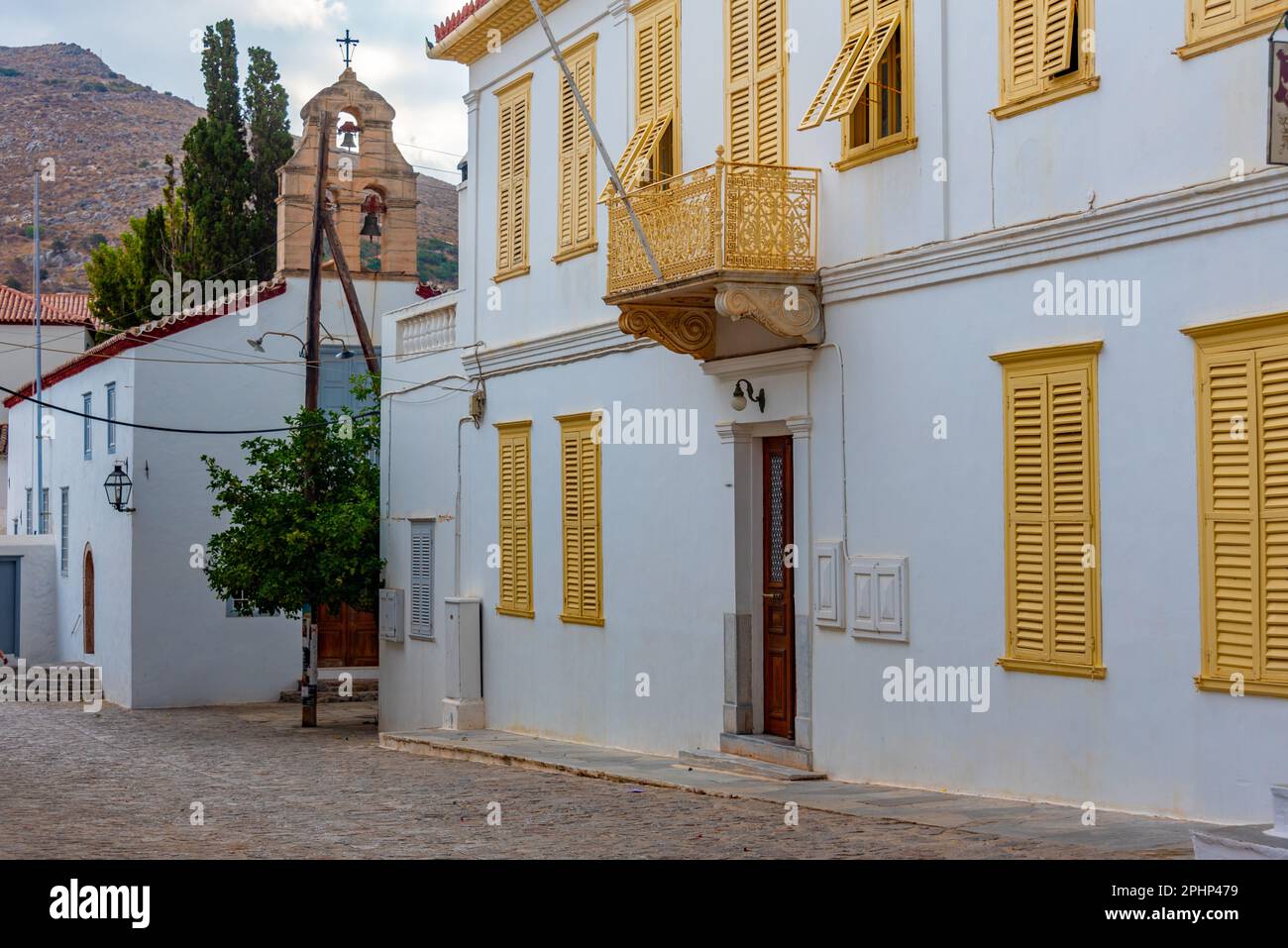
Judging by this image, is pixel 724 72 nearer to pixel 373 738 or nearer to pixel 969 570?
pixel 969 570

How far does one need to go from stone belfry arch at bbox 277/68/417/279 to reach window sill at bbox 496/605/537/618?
29.4 feet

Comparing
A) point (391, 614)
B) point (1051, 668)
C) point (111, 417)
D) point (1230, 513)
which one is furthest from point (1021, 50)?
point (111, 417)

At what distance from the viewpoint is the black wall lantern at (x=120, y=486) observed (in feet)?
88.7

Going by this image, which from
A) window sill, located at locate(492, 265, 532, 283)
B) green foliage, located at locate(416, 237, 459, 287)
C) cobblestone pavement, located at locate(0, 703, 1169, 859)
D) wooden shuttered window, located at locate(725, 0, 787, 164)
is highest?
green foliage, located at locate(416, 237, 459, 287)

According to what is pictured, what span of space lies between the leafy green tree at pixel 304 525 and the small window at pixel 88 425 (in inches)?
335

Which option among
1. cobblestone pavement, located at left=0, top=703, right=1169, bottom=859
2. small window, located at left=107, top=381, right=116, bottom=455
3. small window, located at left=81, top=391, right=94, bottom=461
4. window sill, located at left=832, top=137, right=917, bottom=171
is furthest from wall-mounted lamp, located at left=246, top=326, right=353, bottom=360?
window sill, located at left=832, top=137, right=917, bottom=171

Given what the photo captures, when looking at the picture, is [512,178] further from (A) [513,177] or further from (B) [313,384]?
(B) [313,384]

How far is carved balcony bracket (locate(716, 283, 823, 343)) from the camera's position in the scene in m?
12.8

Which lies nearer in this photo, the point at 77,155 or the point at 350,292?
the point at 350,292

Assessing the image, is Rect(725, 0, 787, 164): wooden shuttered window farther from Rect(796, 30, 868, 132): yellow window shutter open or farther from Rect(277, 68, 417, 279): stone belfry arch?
Rect(277, 68, 417, 279): stone belfry arch

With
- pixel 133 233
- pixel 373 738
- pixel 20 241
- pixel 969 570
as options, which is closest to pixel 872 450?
pixel 969 570

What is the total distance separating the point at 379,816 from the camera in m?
11.9

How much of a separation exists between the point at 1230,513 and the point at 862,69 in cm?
463
